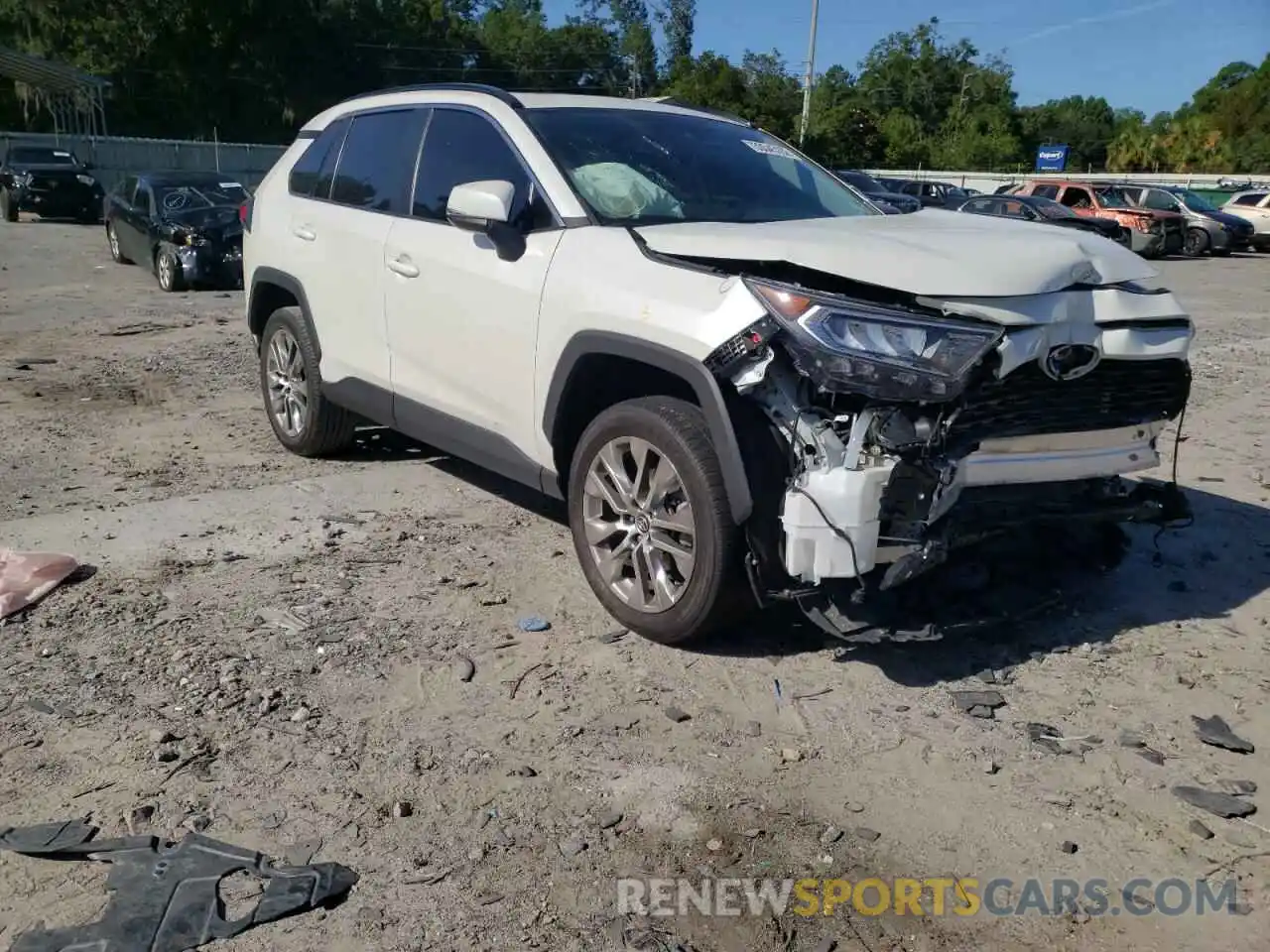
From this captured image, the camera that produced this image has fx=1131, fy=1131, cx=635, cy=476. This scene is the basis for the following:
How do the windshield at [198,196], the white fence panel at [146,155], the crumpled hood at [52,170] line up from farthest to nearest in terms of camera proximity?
the white fence panel at [146,155] < the crumpled hood at [52,170] < the windshield at [198,196]

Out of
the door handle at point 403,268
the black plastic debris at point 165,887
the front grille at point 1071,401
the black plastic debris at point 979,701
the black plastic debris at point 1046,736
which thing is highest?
the door handle at point 403,268

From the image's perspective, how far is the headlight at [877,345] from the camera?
3.34 metres

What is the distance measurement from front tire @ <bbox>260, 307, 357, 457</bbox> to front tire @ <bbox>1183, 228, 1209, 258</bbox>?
25599 millimetres

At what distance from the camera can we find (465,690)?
3.82 m

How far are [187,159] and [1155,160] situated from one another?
169 feet

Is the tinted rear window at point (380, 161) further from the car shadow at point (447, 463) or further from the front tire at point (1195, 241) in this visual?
the front tire at point (1195, 241)

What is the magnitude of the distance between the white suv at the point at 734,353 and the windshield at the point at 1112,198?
956 inches

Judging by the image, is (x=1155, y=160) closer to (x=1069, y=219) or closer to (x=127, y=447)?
(x=1069, y=219)

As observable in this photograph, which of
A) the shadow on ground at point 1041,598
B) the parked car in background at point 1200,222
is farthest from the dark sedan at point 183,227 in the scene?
the parked car in background at point 1200,222

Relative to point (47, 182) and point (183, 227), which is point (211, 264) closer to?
point (183, 227)

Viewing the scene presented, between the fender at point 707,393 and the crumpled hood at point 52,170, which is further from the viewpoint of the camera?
the crumpled hood at point 52,170

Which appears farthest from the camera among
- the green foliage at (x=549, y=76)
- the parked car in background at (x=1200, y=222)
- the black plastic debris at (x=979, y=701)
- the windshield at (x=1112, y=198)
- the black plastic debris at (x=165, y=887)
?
the green foliage at (x=549, y=76)

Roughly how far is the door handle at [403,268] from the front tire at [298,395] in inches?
40.4

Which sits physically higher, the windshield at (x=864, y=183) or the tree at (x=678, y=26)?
the tree at (x=678, y=26)
